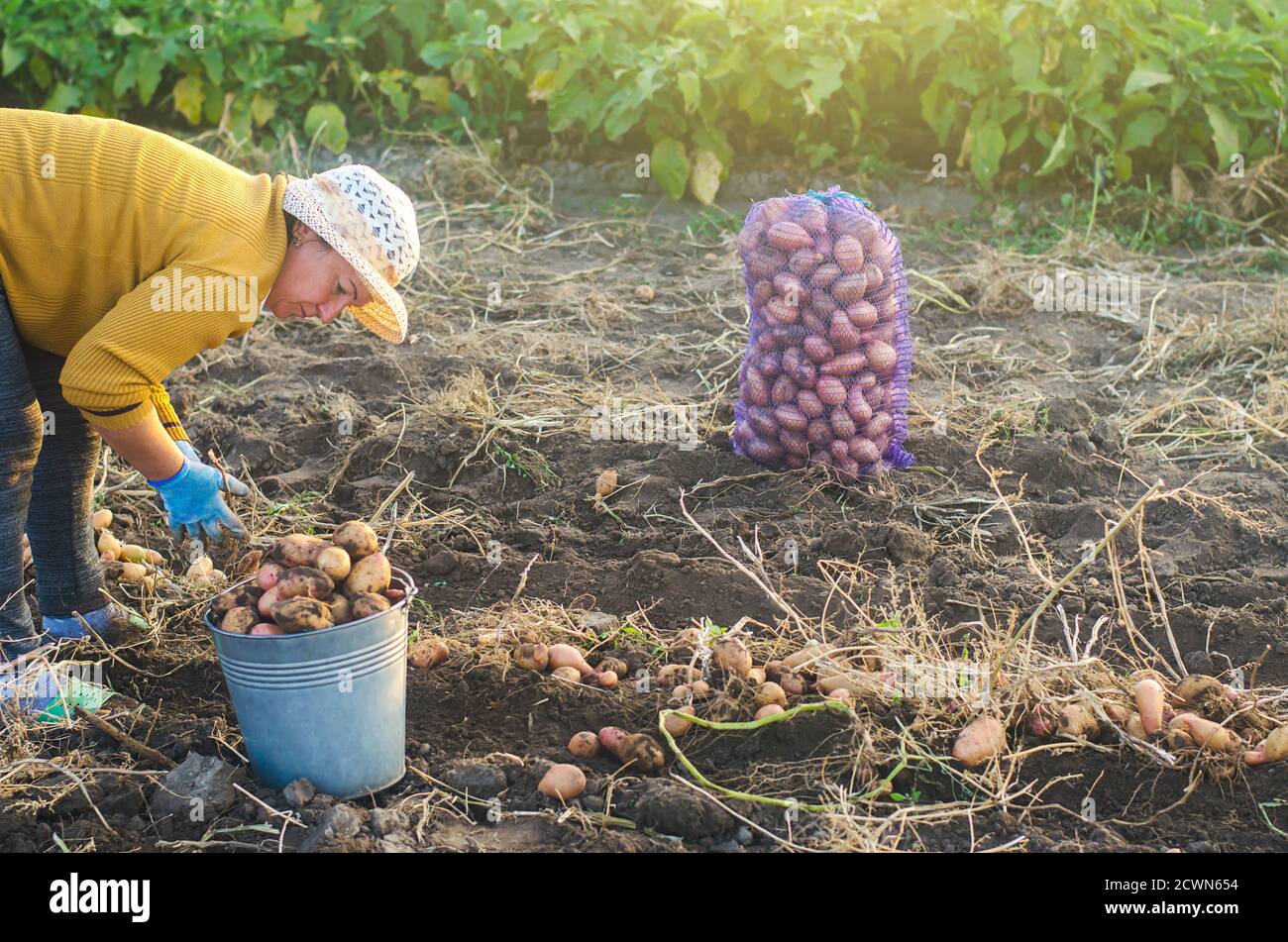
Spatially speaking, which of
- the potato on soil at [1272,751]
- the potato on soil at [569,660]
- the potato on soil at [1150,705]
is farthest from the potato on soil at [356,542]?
the potato on soil at [1272,751]

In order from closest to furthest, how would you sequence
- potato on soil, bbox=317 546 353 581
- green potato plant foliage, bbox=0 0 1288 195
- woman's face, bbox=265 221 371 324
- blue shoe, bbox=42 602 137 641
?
potato on soil, bbox=317 546 353 581
woman's face, bbox=265 221 371 324
blue shoe, bbox=42 602 137 641
green potato plant foliage, bbox=0 0 1288 195

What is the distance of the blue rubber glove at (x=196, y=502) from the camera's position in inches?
Answer: 102

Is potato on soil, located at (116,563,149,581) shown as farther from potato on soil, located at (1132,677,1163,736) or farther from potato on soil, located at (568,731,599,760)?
potato on soil, located at (1132,677,1163,736)

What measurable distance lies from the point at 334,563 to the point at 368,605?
11cm

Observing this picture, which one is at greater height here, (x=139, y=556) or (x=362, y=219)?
(x=362, y=219)

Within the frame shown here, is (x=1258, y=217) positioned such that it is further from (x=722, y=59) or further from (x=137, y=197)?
(x=137, y=197)

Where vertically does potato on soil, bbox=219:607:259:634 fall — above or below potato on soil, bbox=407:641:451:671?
above

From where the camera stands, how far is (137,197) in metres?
Result: 2.43

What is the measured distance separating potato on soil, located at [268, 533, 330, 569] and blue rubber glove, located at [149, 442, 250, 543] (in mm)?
333

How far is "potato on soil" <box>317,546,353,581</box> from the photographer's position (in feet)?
7.55

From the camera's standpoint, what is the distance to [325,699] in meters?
2.26

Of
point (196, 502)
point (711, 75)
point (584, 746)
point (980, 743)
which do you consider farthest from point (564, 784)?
point (711, 75)

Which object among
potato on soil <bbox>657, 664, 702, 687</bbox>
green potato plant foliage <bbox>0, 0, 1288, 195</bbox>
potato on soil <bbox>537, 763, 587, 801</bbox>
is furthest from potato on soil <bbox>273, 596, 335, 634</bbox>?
green potato plant foliage <bbox>0, 0, 1288, 195</bbox>

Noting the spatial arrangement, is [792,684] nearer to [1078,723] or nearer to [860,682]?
[860,682]
